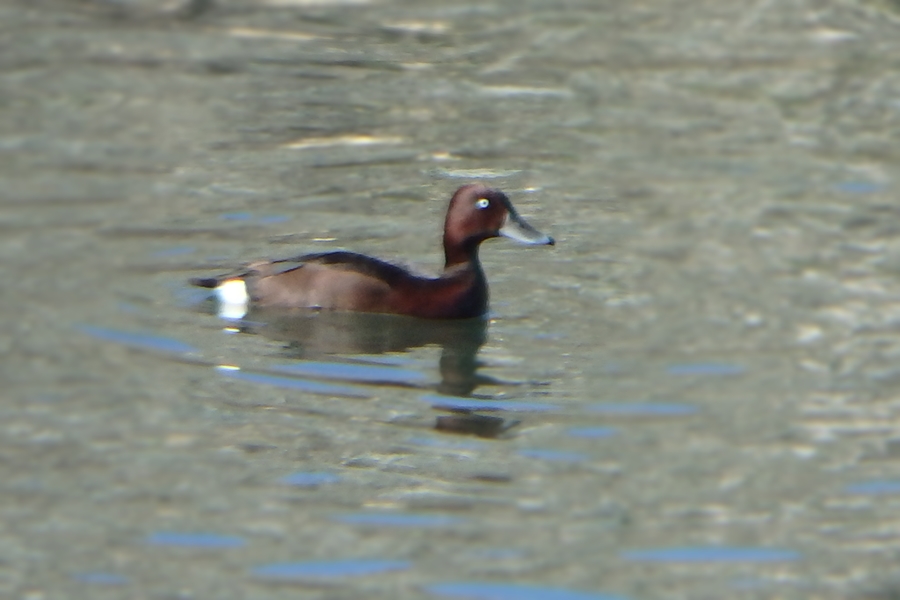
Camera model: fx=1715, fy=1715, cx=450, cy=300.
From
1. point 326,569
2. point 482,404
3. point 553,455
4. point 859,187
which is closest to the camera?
point 326,569

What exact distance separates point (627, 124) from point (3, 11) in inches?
279

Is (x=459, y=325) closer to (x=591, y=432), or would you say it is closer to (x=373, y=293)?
(x=373, y=293)

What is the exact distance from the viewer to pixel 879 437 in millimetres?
7957

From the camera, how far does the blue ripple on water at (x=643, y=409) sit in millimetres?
8289

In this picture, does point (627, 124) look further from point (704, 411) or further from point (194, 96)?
point (704, 411)

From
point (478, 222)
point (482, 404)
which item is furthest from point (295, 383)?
point (478, 222)

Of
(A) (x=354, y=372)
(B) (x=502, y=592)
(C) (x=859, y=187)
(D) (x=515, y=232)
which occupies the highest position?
(D) (x=515, y=232)

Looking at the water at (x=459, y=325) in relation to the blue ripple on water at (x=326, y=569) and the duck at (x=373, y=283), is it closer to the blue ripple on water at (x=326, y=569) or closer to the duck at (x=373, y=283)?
the blue ripple on water at (x=326, y=569)

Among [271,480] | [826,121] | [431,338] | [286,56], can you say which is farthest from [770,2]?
[271,480]

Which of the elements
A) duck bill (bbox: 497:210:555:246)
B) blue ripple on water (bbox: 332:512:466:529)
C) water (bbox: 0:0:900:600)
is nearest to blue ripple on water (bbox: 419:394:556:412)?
water (bbox: 0:0:900:600)

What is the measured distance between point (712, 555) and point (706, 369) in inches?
88.7

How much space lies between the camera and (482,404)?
8.46m

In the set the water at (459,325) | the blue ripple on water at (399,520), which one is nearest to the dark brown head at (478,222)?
the water at (459,325)

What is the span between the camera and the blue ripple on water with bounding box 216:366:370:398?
27.8 ft
